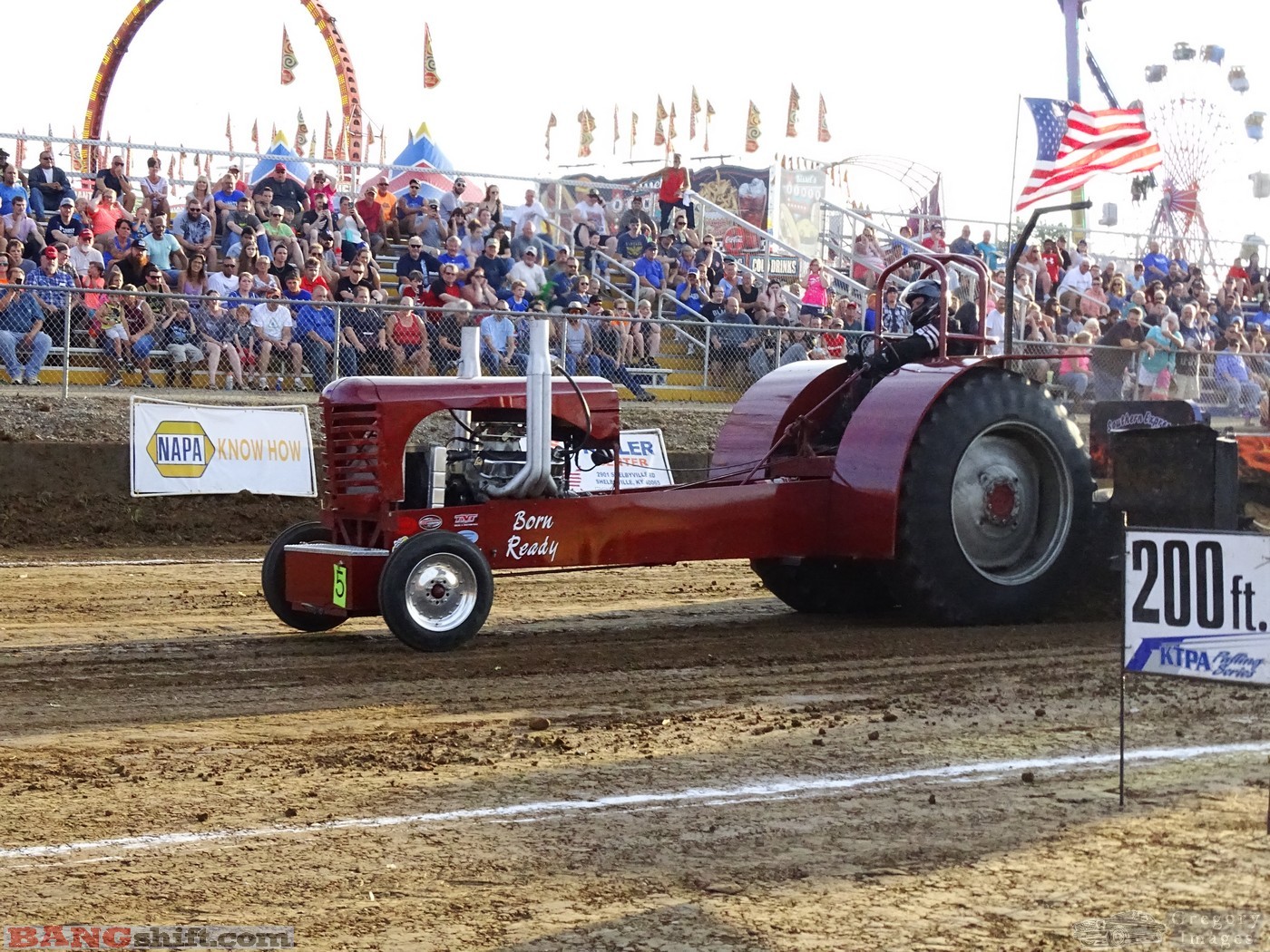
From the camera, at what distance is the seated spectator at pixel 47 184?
1500 cm

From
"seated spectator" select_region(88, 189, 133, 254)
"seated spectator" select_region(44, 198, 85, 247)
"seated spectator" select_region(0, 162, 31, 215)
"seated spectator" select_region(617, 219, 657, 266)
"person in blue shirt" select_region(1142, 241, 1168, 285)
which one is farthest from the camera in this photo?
"person in blue shirt" select_region(1142, 241, 1168, 285)

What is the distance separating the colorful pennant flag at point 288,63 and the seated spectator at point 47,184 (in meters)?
17.7

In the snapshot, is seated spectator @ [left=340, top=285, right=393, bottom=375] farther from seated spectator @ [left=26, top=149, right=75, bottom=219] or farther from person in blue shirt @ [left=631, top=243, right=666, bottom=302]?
person in blue shirt @ [left=631, top=243, right=666, bottom=302]

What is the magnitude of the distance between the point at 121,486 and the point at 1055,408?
7.50m

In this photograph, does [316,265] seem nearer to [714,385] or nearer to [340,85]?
[714,385]

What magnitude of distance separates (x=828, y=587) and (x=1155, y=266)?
16158mm

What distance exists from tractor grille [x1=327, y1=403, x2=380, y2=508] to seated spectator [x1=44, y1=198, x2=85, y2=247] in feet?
24.8

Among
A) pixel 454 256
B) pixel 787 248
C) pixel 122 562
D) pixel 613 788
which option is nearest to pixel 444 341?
pixel 454 256

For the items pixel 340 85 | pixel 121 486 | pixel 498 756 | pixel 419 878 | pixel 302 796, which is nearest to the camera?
pixel 419 878

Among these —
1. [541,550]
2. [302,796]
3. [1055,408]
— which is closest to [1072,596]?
[1055,408]

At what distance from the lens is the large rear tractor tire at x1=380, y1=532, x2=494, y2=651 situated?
24.0 ft

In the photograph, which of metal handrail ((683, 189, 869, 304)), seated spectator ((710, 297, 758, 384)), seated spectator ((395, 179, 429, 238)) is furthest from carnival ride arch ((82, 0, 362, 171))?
seated spectator ((710, 297, 758, 384))

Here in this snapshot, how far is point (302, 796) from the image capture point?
492 cm

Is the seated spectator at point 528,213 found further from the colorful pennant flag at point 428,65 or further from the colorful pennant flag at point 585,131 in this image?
the colorful pennant flag at point 585,131
